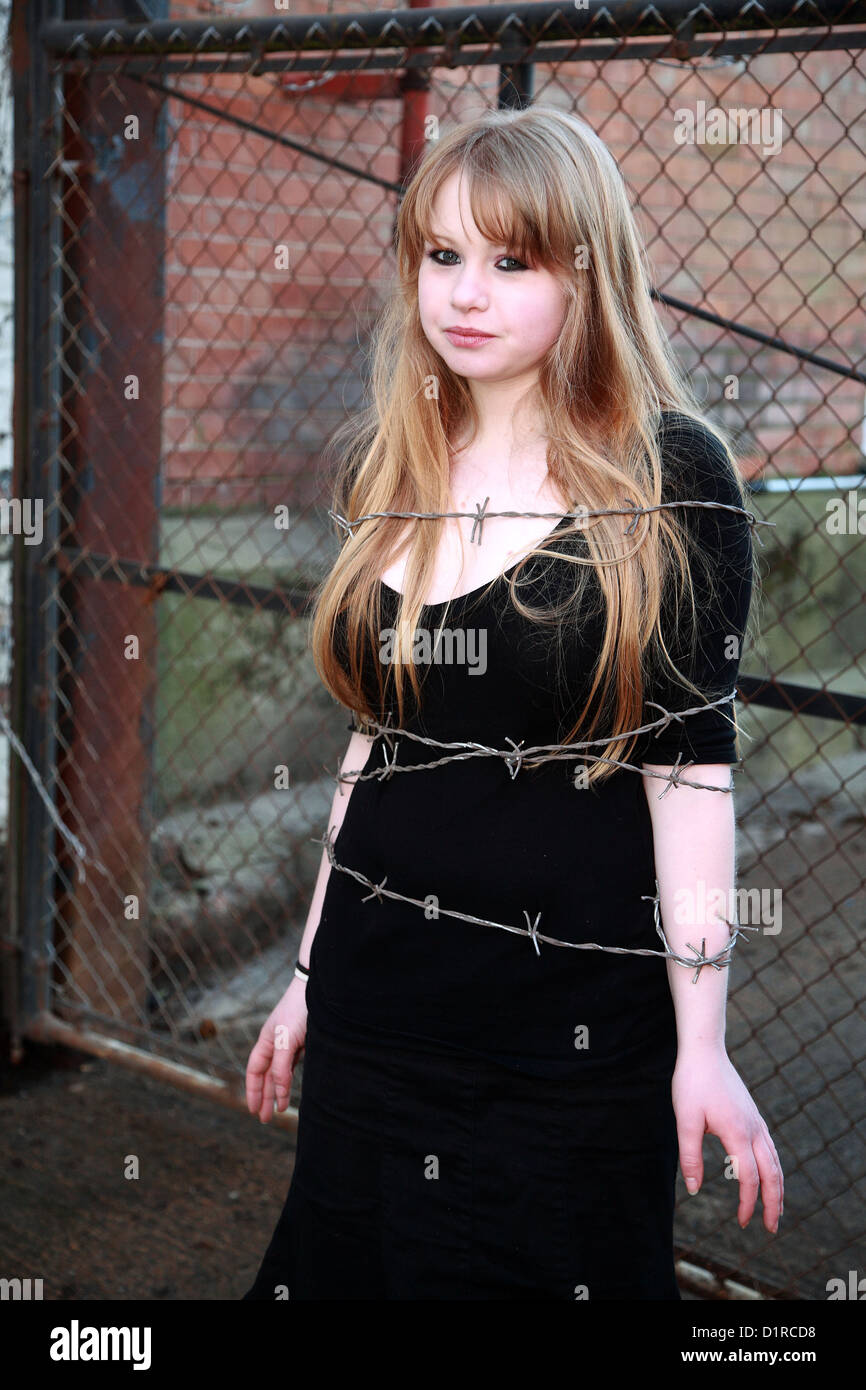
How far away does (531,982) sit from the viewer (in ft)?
4.75

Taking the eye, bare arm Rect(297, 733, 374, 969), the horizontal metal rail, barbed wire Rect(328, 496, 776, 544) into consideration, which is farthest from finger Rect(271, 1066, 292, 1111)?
the horizontal metal rail

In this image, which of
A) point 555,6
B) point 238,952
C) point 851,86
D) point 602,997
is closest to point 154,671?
point 238,952

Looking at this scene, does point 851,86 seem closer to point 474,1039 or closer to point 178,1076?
point 178,1076

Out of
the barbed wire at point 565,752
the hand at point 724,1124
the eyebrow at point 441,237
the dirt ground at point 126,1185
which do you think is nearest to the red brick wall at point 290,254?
the dirt ground at point 126,1185

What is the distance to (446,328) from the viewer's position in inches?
57.1

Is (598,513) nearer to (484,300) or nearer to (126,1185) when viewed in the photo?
(484,300)

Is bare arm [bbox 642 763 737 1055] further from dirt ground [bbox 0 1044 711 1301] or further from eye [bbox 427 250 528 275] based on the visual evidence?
dirt ground [bbox 0 1044 711 1301]

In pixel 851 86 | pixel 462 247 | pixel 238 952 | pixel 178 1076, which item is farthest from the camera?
pixel 851 86

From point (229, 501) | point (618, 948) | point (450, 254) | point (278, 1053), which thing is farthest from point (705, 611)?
point (229, 501)

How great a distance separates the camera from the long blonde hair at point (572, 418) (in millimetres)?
1385

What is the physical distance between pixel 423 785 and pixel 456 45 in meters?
1.42

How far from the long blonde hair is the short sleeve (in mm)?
16

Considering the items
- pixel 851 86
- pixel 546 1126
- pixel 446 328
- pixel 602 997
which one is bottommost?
pixel 546 1126

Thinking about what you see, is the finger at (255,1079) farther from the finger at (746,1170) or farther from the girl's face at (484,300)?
the girl's face at (484,300)
